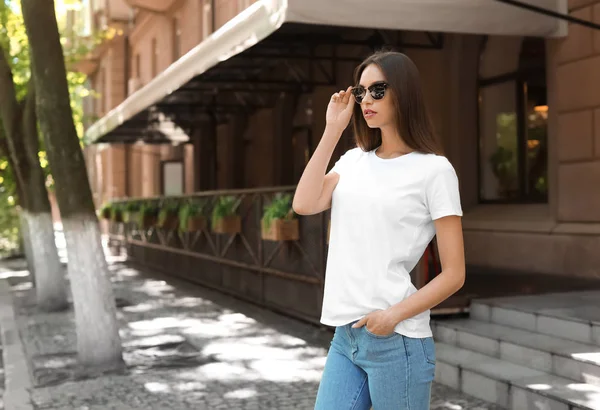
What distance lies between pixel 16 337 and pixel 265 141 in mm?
10595

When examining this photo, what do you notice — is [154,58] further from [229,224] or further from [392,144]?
[392,144]

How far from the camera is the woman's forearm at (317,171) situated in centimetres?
236

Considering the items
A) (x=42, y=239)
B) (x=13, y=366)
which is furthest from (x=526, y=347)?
(x=42, y=239)

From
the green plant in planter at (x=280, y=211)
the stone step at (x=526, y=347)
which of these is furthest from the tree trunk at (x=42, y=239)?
the stone step at (x=526, y=347)

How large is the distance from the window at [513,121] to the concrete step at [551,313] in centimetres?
371

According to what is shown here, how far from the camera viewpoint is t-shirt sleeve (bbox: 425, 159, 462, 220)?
2186 millimetres

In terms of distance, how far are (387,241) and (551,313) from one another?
4.59 metres

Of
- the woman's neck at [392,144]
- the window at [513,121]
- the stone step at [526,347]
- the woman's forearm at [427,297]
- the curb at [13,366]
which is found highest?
the window at [513,121]

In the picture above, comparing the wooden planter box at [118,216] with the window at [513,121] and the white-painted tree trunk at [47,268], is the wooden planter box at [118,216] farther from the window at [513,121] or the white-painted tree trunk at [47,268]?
the window at [513,121]

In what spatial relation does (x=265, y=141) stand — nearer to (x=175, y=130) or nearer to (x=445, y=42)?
(x=175, y=130)

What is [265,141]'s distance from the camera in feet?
62.1

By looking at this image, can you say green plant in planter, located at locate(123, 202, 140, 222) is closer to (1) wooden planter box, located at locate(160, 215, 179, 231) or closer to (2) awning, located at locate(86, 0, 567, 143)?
(1) wooden planter box, located at locate(160, 215, 179, 231)

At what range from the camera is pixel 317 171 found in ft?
7.74

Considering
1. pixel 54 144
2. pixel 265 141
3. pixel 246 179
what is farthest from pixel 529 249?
pixel 246 179
